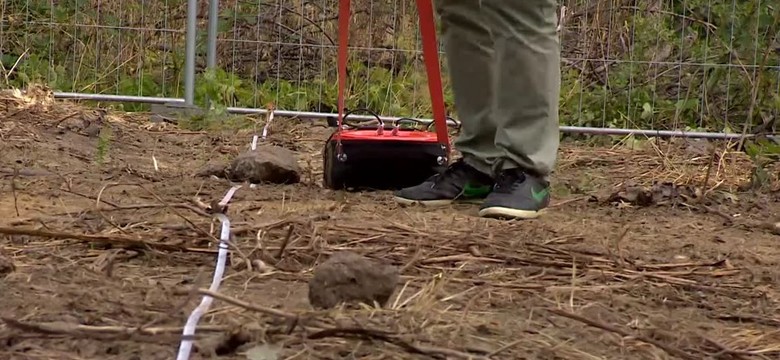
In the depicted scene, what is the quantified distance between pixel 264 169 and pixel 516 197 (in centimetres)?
89

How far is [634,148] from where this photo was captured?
4.76 m

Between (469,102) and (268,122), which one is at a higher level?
(469,102)

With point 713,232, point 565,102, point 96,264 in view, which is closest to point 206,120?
point 565,102

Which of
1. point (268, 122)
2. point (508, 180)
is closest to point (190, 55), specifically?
point (268, 122)

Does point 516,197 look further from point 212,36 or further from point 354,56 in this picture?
point 354,56

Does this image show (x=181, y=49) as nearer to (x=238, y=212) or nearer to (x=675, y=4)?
(x=675, y=4)

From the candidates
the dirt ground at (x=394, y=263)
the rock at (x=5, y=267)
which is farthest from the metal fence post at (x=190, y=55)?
the rock at (x=5, y=267)

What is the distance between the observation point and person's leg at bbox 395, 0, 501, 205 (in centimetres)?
297

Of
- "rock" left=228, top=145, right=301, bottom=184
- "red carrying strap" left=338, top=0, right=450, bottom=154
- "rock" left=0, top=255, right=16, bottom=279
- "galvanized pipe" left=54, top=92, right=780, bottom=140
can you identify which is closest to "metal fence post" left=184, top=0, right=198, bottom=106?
"galvanized pipe" left=54, top=92, right=780, bottom=140

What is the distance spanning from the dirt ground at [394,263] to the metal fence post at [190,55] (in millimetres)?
1942

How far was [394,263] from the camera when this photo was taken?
2016 mm

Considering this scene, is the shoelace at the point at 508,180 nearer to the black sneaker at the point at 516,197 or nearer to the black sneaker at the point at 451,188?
the black sneaker at the point at 516,197

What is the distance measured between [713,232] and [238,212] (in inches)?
46.0

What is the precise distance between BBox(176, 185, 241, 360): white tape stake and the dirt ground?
2 cm
